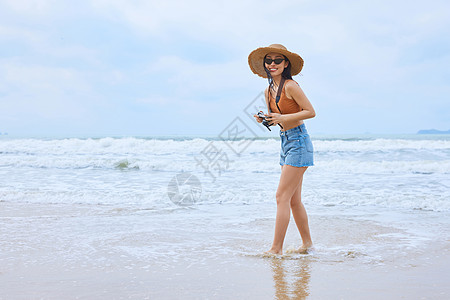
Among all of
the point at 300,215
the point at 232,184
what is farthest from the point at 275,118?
the point at 232,184

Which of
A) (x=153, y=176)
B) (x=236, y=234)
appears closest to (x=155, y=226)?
(x=236, y=234)

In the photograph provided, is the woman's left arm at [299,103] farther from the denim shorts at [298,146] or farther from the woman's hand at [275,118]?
the denim shorts at [298,146]

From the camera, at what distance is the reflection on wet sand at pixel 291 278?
2.61 meters

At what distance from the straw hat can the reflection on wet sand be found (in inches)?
70.0

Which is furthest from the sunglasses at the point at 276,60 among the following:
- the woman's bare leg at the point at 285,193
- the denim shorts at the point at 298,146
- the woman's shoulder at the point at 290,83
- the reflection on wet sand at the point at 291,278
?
the reflection on wet sand at the point at 291,278


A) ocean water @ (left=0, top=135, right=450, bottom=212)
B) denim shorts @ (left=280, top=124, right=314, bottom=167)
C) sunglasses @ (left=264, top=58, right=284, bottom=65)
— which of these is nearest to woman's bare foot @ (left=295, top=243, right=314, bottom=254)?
denim shorts @ (left=280, top=124, right=314, bottom=167)

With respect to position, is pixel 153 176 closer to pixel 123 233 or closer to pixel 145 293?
pixel 123 233

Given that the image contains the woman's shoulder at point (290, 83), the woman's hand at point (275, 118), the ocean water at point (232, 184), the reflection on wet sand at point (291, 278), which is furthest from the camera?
the ocean water at point (232, 184)

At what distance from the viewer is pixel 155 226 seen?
Result: 4992 millimetres

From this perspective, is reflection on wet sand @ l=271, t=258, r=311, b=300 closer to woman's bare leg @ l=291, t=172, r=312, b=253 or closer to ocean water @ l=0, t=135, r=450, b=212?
woman's bare leg @ l=291, t=172, r=312, b=253

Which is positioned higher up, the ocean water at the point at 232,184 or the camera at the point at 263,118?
the camera at the point at 263,118

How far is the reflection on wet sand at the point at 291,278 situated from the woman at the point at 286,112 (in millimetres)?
284

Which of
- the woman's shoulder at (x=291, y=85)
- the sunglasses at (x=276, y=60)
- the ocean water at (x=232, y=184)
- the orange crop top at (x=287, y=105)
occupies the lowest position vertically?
the ocean water at (x=232, y=184)

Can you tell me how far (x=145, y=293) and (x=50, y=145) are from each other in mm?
24922
